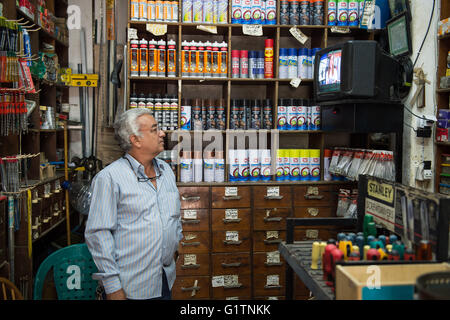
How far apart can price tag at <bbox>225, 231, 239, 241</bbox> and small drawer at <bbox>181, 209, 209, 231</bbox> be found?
0.61 feet

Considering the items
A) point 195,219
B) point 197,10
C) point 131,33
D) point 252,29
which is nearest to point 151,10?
point 131,33

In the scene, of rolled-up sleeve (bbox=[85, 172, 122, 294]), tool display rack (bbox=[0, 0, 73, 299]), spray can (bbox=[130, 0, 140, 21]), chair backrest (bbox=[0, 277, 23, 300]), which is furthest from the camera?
spray can (bbox=[130, 0, 140, 21])

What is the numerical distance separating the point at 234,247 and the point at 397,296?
238cm

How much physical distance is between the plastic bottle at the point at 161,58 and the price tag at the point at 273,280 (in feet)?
6.58

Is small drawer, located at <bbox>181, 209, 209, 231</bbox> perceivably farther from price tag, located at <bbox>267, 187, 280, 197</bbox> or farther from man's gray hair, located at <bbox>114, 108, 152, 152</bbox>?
man's gray hair, located at <bbox>114, 108, 152, 152</bbox>

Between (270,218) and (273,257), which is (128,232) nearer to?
(270,218)

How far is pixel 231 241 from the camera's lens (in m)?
3.54

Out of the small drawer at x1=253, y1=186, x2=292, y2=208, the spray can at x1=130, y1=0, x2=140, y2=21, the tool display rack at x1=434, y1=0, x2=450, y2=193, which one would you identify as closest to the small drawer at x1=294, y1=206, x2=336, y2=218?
the small drawer at x1=253, y1=186, x2=292, y2=208

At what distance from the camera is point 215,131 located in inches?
141

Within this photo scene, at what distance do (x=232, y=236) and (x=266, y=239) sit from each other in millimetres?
302

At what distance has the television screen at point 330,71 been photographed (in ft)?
9.32

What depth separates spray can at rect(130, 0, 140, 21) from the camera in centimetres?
346

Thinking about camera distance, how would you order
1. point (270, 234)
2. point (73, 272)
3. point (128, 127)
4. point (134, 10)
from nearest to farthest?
point (128, 127)
point (73, 272)
point (134, 10)
point (270, 234)

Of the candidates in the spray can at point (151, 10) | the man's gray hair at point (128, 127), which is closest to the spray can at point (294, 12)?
the spray can at point (151, 10)
